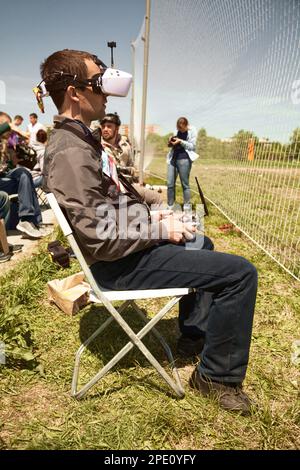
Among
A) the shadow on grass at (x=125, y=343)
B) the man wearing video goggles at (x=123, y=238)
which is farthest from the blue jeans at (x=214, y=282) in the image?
the shadow on grass at (x=125, y=343)

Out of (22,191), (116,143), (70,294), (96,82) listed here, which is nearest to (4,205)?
(22,191)

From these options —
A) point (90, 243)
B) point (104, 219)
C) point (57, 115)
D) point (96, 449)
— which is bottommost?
point (96, 449)

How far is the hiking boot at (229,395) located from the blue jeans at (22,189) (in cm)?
423

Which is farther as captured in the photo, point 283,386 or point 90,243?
point 283,386

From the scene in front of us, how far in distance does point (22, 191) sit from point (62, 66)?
154 inches

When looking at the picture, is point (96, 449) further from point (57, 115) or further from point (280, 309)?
point (280, 309)

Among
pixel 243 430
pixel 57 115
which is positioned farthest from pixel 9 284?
pixel 243 430

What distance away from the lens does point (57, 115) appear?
1857 millimetres

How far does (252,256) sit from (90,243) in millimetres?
3383

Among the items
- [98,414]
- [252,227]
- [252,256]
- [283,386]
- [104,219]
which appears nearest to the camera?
[104,219]

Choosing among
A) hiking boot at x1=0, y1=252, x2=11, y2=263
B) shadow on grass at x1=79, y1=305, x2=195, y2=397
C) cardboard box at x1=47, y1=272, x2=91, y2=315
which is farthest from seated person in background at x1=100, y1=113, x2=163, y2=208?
shadow on grass at x1=79, y1=305, x2=195, y2=397

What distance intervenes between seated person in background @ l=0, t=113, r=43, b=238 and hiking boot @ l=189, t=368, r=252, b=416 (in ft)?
13.3

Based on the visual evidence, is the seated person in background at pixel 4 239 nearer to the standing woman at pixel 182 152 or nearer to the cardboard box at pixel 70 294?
the cardboard box at pixel 70 294

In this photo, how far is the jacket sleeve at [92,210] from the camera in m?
1.66
